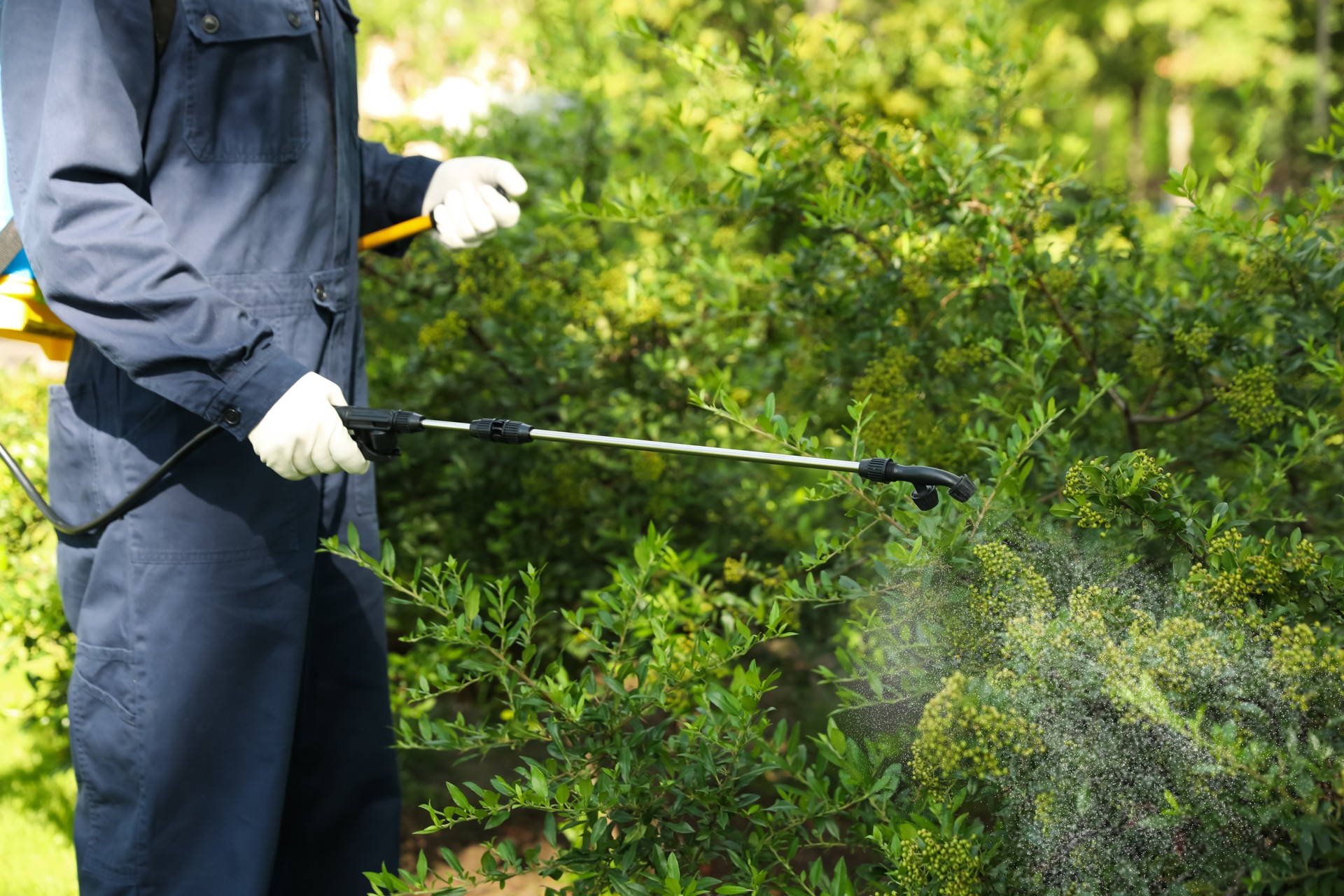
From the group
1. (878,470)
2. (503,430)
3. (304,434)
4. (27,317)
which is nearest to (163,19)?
(27,317)

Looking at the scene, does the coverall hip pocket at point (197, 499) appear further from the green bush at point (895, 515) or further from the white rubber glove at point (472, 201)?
the white rubber glove at point (472, 201)

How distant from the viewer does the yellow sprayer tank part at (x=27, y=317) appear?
164cm

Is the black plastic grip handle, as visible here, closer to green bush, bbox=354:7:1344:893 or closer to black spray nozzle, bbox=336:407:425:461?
black spray nozzle, bbox=336:407:425:461

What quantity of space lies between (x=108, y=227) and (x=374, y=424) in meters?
0.46

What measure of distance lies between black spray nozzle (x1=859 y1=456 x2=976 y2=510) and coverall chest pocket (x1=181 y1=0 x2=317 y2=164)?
3.72 ft

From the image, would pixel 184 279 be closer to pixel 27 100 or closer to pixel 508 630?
pixel 27 100

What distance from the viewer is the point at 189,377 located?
1486 mm

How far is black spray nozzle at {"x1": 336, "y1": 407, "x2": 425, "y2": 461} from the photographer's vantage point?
151cm


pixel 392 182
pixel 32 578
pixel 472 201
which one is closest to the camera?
pixel 472 201

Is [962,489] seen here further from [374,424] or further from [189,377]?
[189,377]

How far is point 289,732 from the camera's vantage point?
69.7 inches

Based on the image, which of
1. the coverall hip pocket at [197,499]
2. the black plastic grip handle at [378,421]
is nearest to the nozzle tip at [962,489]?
the black plastic grip handle at [378,421]

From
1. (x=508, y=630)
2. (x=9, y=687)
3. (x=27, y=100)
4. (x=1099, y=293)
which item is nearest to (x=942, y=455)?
(x=1099, y=293)

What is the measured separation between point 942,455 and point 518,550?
1477 millimetres
